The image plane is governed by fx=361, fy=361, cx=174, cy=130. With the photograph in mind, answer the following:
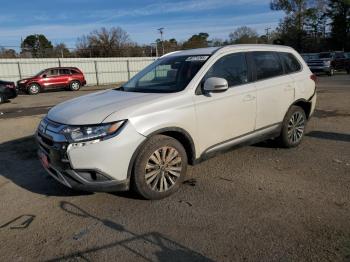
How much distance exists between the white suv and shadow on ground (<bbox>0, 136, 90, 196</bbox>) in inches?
22.1

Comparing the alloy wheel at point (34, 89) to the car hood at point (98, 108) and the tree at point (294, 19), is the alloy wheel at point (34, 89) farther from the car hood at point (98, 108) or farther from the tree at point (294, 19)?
the tree at point (294, 19)

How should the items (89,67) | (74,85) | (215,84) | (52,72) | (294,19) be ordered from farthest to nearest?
1. (294,19)
2. (89,67)
3. (74,85)
4. (52,72)
5. (215,84)

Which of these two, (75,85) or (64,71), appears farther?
(75,85)

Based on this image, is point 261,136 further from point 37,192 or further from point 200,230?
point 37,192

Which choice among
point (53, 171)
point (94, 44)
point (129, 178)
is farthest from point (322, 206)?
point (94, 44)

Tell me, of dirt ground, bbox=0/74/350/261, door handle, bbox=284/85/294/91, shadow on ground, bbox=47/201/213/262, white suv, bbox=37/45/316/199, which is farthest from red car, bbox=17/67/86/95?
shadow on ground, bbox=47/201/213/262

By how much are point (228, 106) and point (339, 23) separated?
194ft

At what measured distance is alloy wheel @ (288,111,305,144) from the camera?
6.01m

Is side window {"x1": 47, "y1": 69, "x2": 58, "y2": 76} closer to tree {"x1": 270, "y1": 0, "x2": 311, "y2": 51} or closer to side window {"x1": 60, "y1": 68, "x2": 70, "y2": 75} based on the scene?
side window {"x1": 60, "y1": 68, "x2": 70, "y2": 75}

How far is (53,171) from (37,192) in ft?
2.39

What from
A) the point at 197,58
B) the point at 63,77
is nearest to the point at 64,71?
the point at 63,77

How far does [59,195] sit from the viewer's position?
15.0 feet

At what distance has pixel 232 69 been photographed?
16.6 ft

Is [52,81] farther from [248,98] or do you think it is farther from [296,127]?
[248,98]
